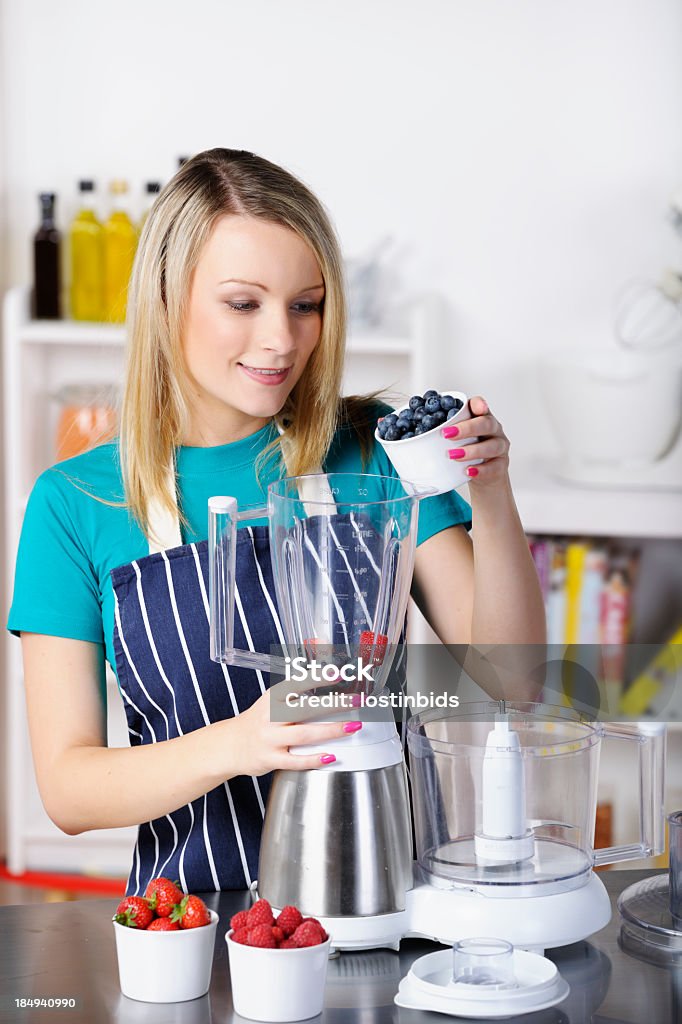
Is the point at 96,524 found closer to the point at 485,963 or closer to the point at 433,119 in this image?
the point at 485,963

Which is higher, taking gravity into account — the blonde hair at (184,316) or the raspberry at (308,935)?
the blonde hair at (184,316)

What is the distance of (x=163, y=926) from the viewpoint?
3.00 ft

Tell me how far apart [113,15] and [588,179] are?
3.69 ft

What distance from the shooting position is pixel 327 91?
2787mm

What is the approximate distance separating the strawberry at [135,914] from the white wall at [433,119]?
205 centimetres

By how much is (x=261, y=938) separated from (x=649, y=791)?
0.35m

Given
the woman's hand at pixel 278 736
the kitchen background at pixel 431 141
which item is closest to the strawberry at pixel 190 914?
the woman's hand at pixel 278 736

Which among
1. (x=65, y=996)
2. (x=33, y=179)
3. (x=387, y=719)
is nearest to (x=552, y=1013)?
(x=387, y=719)

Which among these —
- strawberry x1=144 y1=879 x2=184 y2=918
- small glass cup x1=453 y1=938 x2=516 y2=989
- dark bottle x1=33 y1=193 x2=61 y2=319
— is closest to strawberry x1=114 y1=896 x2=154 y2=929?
strawberry x1=144 y1=879 x2=184 y2=918

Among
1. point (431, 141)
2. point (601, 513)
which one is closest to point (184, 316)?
point (601, 513)

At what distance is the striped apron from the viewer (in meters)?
1.25

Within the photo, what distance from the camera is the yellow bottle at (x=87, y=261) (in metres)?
2.71

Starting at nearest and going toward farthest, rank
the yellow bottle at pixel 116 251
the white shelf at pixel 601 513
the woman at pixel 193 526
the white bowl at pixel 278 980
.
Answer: the white bowl at pixel 278 980 < the woman at pixel 193 526 < the white shelf at pixel 601 513 < the yellow bottle at pixel 116 251

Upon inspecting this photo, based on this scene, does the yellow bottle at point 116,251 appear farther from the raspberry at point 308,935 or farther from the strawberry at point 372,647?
the raspberry at point 308,935
